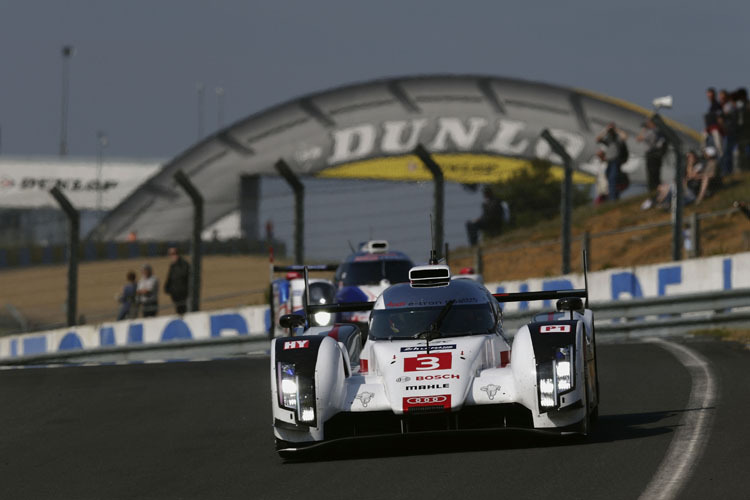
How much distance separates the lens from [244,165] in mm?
65812

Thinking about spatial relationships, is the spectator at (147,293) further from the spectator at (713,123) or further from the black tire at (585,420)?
the black tire at (585,420)

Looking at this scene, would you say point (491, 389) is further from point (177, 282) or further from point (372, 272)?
point (177, 282)

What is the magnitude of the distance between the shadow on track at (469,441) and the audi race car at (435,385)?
0.36 feet

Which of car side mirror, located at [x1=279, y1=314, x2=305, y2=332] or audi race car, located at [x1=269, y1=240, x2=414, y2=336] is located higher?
audi race car, located at [x1=269, y1=240, x2=414, y2=336]

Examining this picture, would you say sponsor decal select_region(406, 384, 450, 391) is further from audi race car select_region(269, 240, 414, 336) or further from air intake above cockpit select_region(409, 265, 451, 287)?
audi race car select_region(269, 240, 414, 336)

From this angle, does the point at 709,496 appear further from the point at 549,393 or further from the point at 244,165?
the point at 244,165

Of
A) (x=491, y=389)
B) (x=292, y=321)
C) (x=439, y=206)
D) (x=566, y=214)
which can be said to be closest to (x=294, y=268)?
(x=439, y=206)

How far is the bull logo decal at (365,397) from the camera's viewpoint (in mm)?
9492

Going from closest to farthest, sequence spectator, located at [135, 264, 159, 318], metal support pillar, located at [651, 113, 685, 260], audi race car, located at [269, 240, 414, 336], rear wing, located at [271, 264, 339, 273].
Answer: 1. rear wing, located at [271, 264, 339, 273]
2. audi race car, located at [269, 240, 414, 336]
3. metal support pillar, located at [651, 113, 685, 260]
4. spectator, located at [135, 264, 159, 318]

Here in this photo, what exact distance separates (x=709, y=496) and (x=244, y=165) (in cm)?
5948

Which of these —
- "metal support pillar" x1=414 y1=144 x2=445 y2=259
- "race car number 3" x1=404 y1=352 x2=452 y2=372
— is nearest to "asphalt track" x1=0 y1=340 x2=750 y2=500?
"race car number 3" x1=404 y1=352 x2=452 y2=372

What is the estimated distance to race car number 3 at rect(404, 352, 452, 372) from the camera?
952cm

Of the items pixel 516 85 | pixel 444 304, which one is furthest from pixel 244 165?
pixel 444 304

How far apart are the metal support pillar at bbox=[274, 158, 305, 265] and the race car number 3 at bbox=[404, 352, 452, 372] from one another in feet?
41.0
